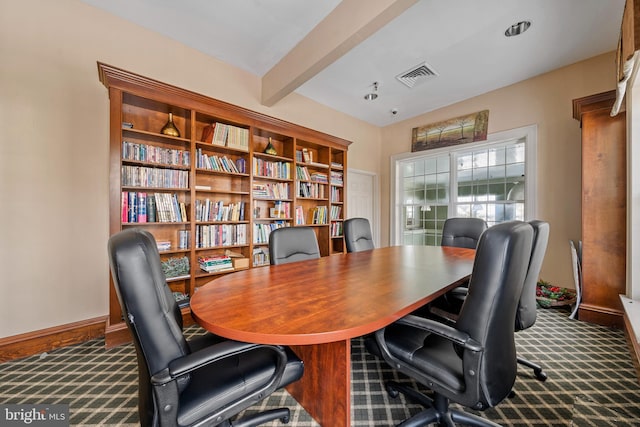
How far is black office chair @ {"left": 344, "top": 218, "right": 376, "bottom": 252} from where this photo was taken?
2635mm

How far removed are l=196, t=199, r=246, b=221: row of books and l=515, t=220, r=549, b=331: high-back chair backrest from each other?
103 inches

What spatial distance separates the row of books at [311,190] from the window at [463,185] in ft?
5.95

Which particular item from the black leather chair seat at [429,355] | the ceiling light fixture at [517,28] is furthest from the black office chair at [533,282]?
the ceiling light fixture at [517,28]

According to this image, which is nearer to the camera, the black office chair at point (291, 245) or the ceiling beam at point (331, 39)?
the ceiling beam at point (331, 39)

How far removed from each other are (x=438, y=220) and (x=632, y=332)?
265cm

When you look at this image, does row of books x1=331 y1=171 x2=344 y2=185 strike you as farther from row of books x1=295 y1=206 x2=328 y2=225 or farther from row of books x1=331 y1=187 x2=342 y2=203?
row of books x1=295 y1=206 x2=328 y2=225

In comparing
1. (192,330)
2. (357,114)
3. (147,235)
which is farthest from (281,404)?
(357,114)

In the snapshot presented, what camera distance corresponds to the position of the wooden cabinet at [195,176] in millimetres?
2092

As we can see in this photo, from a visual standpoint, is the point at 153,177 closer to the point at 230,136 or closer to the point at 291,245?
the point at 230,136

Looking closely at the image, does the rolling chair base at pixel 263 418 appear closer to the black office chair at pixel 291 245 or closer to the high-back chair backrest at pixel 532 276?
the black office chair at pixel 291 245

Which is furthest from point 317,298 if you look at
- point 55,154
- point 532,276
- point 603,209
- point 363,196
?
point 363,196

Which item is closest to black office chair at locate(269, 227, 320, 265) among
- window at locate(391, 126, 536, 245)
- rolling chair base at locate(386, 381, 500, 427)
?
rolling chair base at locate(386, 381, 500, 427)

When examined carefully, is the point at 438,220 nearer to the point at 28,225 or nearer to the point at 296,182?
the point at 296,182

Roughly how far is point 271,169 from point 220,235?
42.4 inches
